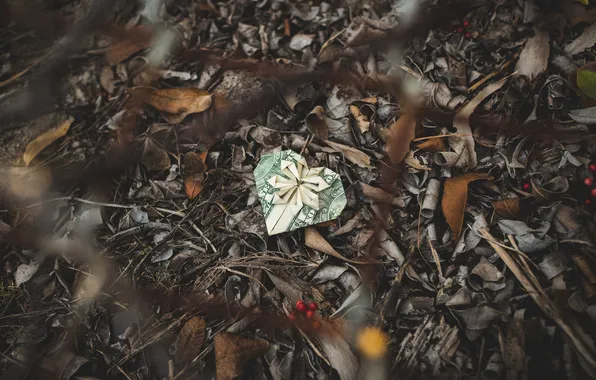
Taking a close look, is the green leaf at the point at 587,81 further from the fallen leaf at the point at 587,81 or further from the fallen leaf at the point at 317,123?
the fallen leaf at the point at 317,123

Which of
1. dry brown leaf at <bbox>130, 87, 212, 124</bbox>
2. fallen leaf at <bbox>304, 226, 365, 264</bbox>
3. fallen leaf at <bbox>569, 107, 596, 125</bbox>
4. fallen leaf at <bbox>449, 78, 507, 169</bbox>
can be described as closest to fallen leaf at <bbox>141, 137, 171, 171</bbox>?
dry brown leaf at <bbox>130, 87, 212, 124</bbox>

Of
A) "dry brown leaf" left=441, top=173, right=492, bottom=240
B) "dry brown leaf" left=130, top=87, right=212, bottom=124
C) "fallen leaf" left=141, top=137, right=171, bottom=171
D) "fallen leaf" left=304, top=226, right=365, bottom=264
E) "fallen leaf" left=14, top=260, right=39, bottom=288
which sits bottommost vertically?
"fallen leaf" left=304, top=226, right=365, bottom=264

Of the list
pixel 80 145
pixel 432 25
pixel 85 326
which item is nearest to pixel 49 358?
pixel 85 326

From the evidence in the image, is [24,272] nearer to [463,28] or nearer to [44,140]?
[44,140]

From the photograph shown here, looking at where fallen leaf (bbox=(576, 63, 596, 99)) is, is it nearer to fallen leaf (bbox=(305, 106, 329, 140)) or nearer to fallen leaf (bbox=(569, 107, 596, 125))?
fallen leaf (bbox=(569, 107, 596, 125))

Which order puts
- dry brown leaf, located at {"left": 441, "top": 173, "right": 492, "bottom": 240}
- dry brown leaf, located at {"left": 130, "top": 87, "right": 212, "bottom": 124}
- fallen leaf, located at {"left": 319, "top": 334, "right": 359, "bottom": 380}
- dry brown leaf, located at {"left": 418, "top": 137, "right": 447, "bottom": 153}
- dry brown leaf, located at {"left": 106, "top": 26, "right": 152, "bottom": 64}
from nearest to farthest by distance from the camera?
fallen leaf, located at {"left": 319, "top": 334, "right": 359, "bottom": 380}
dry brown leaf, located at {"left": 441, "top": 173, "right": 492, "bottom": 240}
dry brown leaf, located at {"left": 418, "top": 137, "right": 447, "bottom": 153}
dry brown leaf, located at {"left": 130, "top": 87, "right": 212, "bottom": 124}
dry brown leaf, located at {"left": 106, "top": 26, "right": 152, "bottom": 64}

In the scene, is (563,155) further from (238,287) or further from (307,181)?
(238,287)

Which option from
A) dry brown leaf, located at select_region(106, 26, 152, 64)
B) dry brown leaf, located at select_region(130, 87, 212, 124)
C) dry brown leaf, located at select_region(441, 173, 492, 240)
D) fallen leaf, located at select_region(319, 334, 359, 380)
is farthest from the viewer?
dry brown leaf, located at select_region(106, 26, 152, 64)
